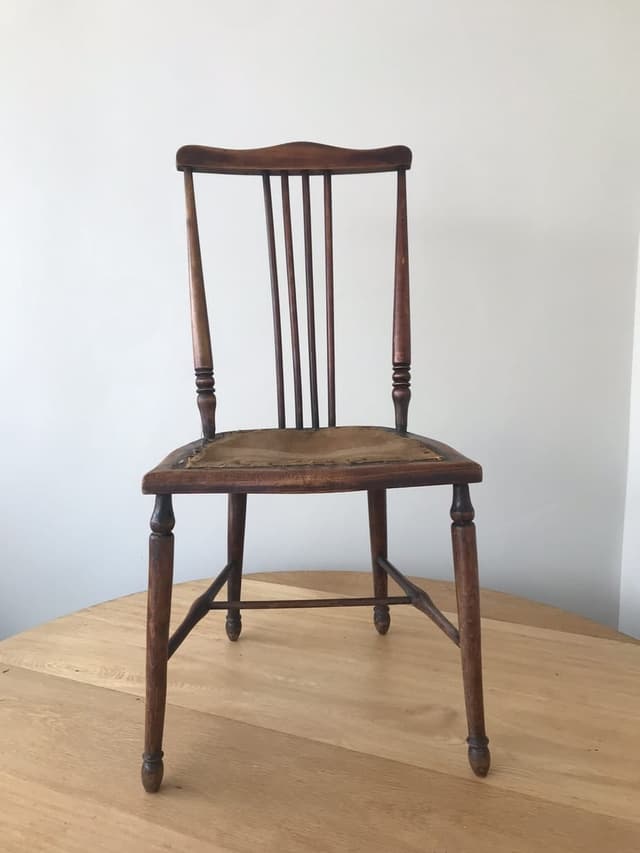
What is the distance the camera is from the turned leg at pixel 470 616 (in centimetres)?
69

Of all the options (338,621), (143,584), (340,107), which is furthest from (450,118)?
(143,584)

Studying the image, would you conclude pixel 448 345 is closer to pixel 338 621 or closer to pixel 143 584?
pixel 338 621

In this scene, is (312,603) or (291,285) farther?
(291,285)

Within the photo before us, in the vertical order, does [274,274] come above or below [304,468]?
above

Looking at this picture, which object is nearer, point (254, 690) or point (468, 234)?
point (254, 690)

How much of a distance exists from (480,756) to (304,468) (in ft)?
1.16

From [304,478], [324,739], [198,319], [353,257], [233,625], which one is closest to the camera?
[304,478]

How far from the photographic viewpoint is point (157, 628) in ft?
2.23

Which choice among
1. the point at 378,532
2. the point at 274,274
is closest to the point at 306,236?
the point at 274,274

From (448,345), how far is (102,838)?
3.00 feet

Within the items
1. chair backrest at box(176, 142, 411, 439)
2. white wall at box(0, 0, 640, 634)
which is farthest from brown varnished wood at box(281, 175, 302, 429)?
white wall at box(0, 0, 640, 634)

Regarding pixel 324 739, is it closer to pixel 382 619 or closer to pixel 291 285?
pixel 382 619

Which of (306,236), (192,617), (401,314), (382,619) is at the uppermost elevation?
(306,236)

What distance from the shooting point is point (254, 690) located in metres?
0.87
